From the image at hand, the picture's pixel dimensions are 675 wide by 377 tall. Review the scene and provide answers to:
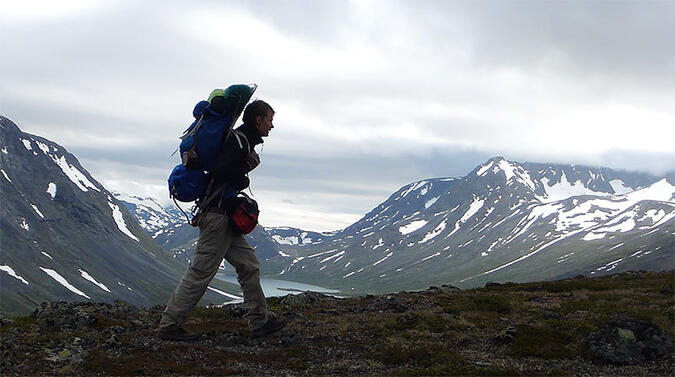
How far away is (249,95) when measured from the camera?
1226 cm

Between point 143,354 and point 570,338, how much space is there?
31.3 feet

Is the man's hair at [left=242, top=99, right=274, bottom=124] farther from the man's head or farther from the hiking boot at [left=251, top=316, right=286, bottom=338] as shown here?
the hiking boot at [left=251, top=316, right=286, bottom=338]

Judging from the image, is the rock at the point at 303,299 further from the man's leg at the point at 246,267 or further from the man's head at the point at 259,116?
the man's head at the point at 259,116

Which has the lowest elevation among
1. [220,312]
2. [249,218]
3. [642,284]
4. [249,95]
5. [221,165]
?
[642,284]

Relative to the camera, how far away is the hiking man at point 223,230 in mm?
12242

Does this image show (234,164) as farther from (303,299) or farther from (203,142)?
(303,299)

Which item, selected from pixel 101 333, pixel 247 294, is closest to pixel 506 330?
pixel 247 294

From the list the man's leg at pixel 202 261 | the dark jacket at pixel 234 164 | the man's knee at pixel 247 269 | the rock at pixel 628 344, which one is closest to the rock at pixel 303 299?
the man's knee at pixel 247 269

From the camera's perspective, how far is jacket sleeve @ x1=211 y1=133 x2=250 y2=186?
12.1 meters

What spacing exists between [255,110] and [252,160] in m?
1.15

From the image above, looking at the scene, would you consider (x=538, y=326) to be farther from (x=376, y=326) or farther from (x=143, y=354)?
(x=143, y=354)

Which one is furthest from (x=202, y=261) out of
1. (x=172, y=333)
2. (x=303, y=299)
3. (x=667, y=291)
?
(x=667, y=291)

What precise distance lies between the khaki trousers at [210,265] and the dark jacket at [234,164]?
63cm

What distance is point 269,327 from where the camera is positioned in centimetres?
1388
